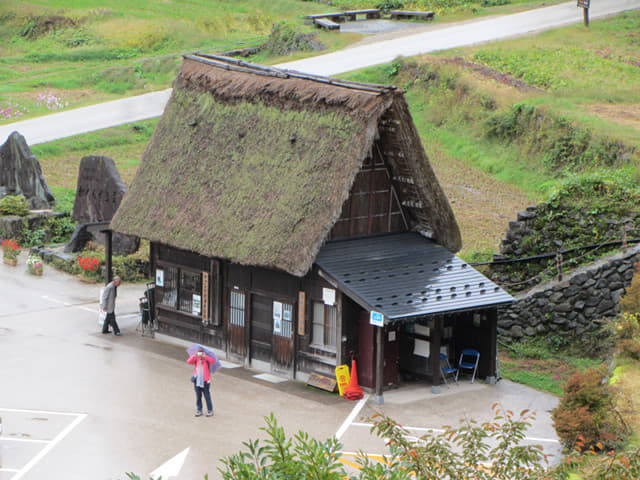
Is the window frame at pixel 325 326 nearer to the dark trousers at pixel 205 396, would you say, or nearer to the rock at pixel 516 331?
the dark trousers at pixel 205 396

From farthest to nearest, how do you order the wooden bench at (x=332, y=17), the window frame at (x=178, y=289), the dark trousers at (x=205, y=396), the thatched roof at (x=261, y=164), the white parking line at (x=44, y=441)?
the wooden bench at (x=332, y=17) < the window frame at (x=178, y=289) < the thatched roof at (x=261, y=164) < the dark trousers at (x=205, y=396) < the white parking line at (x=44, y=441)

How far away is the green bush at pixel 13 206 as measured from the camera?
34688mm

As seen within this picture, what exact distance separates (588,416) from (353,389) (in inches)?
231

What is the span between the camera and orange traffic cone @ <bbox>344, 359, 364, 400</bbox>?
68.1ft

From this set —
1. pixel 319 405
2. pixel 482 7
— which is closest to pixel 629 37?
pixel 482 7

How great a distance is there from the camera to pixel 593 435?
639 inches

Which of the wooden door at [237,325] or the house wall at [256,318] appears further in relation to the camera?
the wooden door at [237,325]

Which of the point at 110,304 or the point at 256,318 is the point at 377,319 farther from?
the point at 110,304

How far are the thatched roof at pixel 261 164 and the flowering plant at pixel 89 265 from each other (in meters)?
6.00

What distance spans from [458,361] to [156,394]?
258 inches

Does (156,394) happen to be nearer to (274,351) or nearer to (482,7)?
(274,351)

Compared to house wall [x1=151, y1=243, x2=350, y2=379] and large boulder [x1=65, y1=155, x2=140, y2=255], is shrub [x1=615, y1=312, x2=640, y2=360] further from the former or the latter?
large boulder [x1=65, y1=155, x2=140, y2=255]

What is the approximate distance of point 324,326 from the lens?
21.7 metres

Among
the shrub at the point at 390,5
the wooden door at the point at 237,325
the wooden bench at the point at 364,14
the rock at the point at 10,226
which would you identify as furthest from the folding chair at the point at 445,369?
the shrub at the point at 390,5
